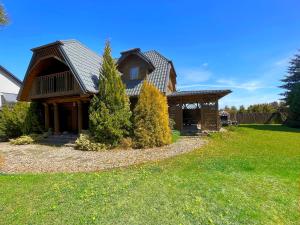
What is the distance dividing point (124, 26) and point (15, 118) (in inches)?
402

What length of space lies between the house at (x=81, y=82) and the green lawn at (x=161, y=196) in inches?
307

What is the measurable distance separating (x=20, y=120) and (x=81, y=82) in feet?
23.0

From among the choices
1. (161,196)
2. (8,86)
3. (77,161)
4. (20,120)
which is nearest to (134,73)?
(20,120)

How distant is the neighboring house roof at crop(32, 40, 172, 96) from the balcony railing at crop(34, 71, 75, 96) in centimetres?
108

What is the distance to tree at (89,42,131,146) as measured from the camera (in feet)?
39.8

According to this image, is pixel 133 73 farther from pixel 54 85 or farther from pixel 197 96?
pixel 54 85

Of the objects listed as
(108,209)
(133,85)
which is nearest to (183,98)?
(133,85)

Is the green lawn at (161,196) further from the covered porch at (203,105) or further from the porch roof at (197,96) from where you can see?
the covered porch at (203,105)

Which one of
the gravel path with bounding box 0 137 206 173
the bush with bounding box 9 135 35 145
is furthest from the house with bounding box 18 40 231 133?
the gravel path with bounding box 0 137 206 173

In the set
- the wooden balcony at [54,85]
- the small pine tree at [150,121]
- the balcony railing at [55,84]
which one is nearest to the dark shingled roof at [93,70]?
the wooden balcony at [54,85]

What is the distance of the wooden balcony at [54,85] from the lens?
48.7 feet

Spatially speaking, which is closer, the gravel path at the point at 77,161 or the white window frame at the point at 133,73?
the gravel path at the point at 77,161

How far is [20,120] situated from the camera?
17141mm

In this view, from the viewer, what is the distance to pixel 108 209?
168 inches
